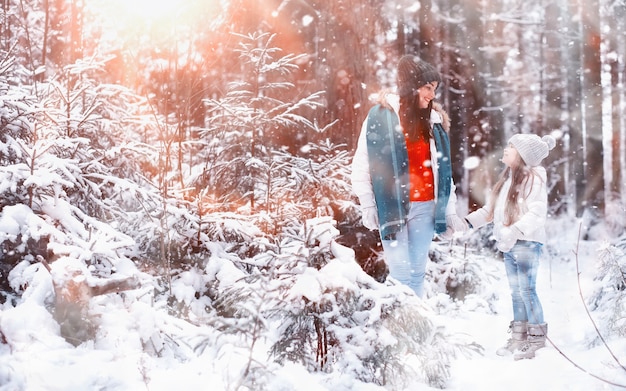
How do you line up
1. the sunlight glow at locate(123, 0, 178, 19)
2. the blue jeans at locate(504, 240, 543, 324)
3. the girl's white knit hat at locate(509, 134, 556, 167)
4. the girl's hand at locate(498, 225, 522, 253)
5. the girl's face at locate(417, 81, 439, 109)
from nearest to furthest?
the girl's face at locate(417, 81, 439, 109), the girl's hand at locate(498, 225, 522, 253), the blue jeans at locate(504, 240, 543, 324), the girl's white knit hat at locate(509, 134, 556, 167), the sunlight glow at locate(123, 0, 178, 19)

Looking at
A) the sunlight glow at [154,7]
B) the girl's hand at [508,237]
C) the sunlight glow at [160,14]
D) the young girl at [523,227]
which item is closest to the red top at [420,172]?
the young girl at [523,227]

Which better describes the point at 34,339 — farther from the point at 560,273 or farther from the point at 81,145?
the point at 560,273

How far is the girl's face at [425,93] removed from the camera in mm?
4324

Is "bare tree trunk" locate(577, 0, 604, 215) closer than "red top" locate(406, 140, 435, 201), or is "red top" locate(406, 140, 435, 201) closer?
"red top" locate(406, 140, 435, 201)

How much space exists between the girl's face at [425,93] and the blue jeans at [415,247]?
79 centimetres

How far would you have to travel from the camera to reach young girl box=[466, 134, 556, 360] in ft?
15.0

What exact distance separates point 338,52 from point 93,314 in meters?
4.77

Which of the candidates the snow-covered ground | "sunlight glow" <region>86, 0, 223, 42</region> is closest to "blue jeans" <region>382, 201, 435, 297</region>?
the snow-covered ground

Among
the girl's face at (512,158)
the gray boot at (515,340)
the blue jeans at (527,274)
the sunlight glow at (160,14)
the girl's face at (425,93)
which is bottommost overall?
the gray boot at (515,340)

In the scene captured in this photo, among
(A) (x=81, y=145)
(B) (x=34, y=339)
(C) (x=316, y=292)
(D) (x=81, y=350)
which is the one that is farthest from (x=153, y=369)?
(A) (x=81, y=145)

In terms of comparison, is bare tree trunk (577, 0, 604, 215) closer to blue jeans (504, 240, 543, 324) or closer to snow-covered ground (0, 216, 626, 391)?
blue jeans (504, 240, 543, 324)

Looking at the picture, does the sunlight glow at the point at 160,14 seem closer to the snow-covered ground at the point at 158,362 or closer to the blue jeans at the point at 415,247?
the blue jeans at the point at 415,247

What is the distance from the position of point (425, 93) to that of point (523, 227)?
1.34 m

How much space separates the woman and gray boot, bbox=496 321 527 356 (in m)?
0.99
